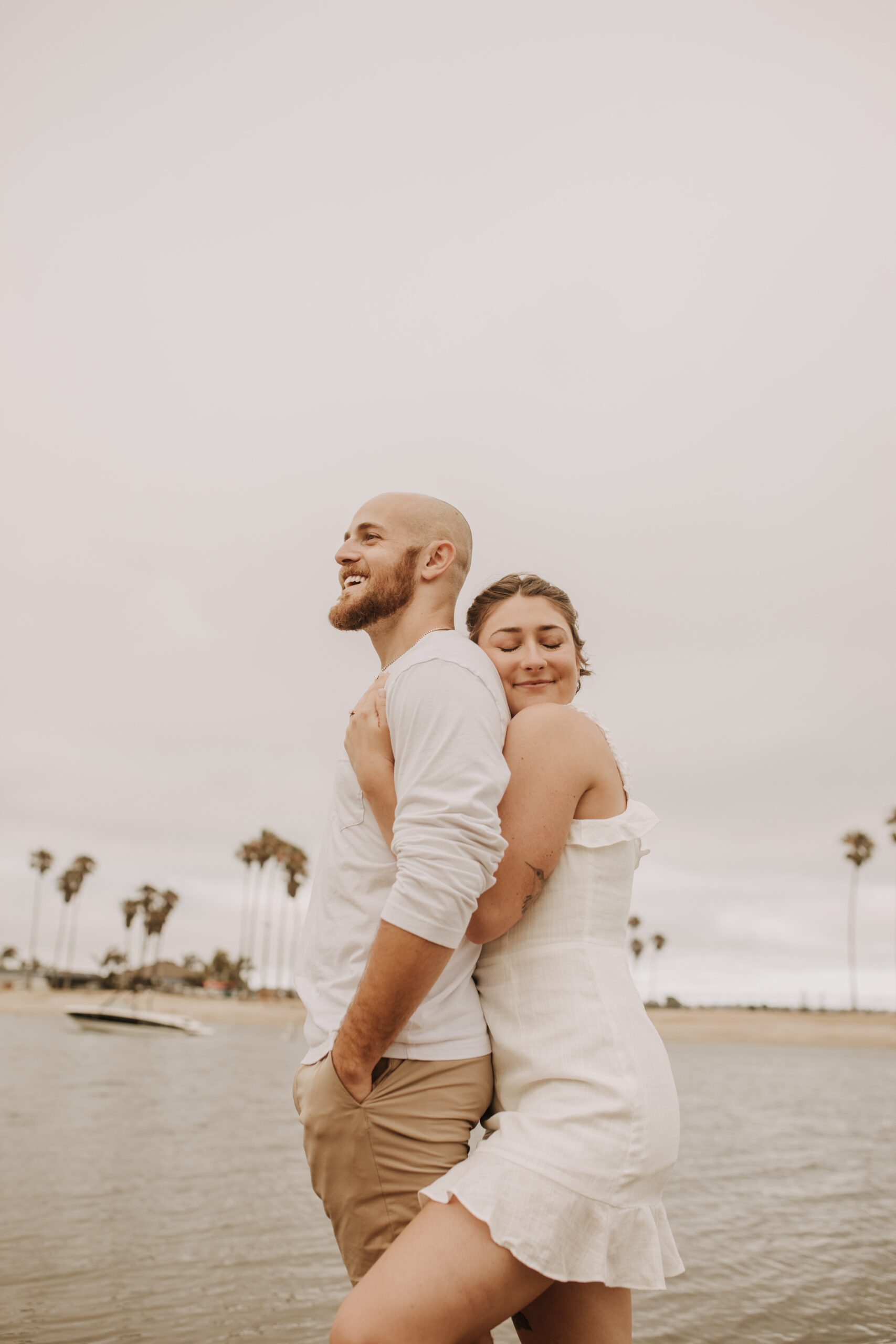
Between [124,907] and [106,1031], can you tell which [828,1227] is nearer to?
[106,1031]

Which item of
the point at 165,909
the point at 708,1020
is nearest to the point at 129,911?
the point at 165,909

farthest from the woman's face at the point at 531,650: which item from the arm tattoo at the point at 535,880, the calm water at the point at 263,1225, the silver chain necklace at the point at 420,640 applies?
the calm water at the point at 263,1225

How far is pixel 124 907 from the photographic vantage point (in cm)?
9494

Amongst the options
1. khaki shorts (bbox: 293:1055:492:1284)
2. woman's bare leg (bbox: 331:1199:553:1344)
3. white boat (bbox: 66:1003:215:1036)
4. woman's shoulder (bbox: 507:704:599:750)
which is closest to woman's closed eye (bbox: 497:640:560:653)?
woman's shoulder (bbox: 507:704:599:750)

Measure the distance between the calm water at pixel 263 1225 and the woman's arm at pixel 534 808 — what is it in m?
6.60

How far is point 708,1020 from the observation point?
3686 inches

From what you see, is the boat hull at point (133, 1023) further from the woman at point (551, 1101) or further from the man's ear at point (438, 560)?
the woman at point (551, 1101)

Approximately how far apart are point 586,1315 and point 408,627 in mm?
2046

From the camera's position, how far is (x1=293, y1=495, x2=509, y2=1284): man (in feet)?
8.01

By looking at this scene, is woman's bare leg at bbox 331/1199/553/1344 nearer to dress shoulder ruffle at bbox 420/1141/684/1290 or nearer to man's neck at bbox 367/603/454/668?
dress shoulder ruffle at bbox 420/1141/684/1290

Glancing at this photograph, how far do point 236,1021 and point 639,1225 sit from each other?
89.3 meters

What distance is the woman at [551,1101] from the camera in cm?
229

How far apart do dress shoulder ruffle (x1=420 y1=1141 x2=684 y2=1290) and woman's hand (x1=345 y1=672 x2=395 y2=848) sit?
867 millimetres

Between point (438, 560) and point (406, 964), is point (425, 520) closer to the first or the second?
point (438, 560)
